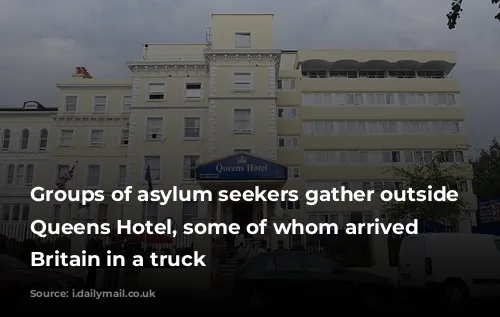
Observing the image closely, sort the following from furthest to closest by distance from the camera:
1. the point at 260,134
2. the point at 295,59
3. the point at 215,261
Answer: the point at 295,59 → the point at 260,134 → the point at 215,261

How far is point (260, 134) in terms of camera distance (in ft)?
95.7

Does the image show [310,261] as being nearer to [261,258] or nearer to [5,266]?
[261,258]

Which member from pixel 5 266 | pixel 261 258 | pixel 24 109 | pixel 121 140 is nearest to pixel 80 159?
pixel 121 140

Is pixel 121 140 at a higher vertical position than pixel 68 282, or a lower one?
higher

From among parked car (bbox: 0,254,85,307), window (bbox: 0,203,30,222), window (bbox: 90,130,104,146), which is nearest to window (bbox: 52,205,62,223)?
window (bbox: 0,203,30,222)

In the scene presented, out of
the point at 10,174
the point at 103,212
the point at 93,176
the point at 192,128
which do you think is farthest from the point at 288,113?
the point at 10,174

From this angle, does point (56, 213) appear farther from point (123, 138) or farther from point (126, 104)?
point (126, 104)

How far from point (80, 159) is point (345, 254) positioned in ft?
78.0

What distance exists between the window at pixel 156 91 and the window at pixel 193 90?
6.02 feet

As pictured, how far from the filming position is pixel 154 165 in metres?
30.1

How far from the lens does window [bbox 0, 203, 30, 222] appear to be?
34312 mm

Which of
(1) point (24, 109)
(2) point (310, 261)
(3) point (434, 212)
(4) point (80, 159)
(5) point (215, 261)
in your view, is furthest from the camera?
(1) point (24, 109)

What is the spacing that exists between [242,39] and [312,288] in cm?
2397

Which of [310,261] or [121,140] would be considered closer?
[310,261]
